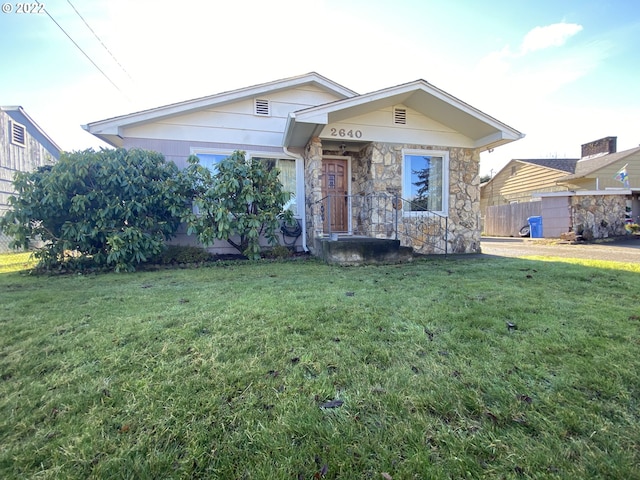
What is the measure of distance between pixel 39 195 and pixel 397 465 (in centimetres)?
726

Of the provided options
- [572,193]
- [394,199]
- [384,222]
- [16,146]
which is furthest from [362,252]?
[16,146]

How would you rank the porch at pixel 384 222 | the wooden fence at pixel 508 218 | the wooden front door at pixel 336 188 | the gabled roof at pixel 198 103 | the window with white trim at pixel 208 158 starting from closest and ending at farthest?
the gabled roof at pixel 198 103 → the porch at pixel 384 222 → the window with white trim at pixel 208 158 → the wooden front door at pixel 336 188 → the wooden fence at pixel 508 218

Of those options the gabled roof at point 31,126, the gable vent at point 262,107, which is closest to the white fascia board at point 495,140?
the gable vent at point 262,107

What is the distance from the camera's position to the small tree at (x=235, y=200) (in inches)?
243

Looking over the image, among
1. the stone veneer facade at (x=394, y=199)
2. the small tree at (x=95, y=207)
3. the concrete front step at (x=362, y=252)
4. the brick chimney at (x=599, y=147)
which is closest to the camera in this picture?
the small tree at (x=95, y=207)

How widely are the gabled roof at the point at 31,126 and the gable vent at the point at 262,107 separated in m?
9.53

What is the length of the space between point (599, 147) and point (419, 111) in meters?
19.3

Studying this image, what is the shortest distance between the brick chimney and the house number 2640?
20.5 metres

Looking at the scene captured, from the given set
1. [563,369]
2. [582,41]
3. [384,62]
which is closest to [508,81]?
[582,41]

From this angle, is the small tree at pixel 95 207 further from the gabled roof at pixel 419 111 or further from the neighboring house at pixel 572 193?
the neighboring house at pixel 572 193

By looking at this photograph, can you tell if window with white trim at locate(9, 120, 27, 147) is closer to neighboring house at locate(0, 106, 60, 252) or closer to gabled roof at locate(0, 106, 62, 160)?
neighboring house at locate(0, 106, 60, 252)

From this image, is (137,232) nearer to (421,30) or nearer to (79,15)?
(79,15)

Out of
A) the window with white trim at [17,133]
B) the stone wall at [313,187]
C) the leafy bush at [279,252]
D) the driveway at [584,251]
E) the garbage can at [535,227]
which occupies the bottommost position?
the driveway at [584,251]

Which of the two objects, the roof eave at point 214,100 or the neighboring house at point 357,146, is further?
the neighboring house at point 357,146
